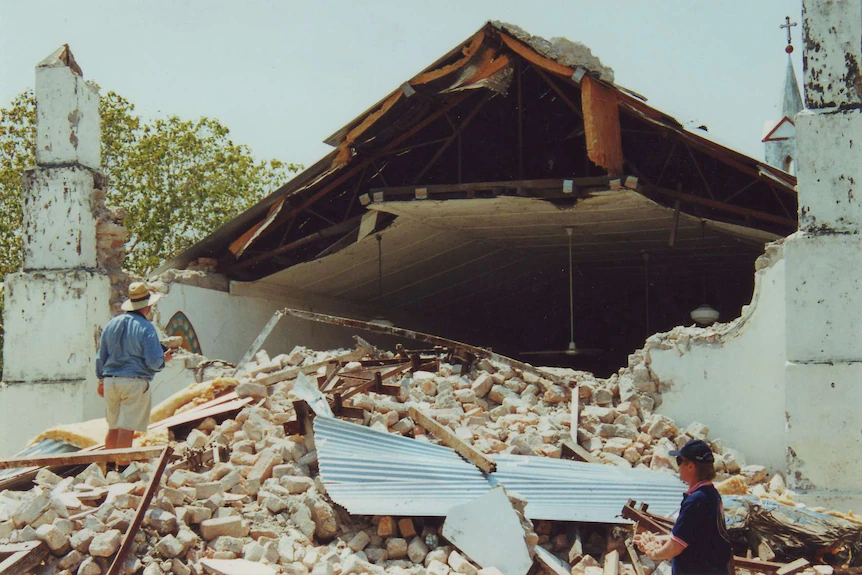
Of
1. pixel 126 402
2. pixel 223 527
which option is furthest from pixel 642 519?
pixel 126 402

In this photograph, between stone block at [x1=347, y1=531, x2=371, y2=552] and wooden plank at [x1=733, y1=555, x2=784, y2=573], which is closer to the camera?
wooden plank at [x1=733, y1=555, x2=784, y2=573]

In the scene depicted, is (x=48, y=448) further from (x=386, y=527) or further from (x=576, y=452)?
(x=576, y=452)

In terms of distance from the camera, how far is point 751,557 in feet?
22.3

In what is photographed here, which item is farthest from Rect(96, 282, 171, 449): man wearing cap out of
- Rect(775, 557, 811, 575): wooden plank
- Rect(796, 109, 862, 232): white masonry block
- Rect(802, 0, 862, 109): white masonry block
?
Rect(802, 0, 862, 109): white masonry block

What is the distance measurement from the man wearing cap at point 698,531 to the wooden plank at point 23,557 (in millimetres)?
3488

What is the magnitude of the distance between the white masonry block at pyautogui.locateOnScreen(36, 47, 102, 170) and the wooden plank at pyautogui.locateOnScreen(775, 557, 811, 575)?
9.14 metres

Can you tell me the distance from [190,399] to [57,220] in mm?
3401

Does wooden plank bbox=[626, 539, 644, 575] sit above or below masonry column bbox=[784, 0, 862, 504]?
below

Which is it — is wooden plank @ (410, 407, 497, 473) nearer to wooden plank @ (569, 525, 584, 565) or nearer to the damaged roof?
wooden plank @ (569, 525, 584, 565)

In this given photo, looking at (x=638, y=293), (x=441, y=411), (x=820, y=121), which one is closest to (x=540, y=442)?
(x=441, y=411)

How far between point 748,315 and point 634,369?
53.7 inches

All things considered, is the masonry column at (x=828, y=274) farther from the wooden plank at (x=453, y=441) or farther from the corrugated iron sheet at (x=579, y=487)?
the wooden plank at (x=453, y=441)

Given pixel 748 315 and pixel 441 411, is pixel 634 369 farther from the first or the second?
pixel 441 411

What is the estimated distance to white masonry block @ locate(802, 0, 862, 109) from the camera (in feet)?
29.7
